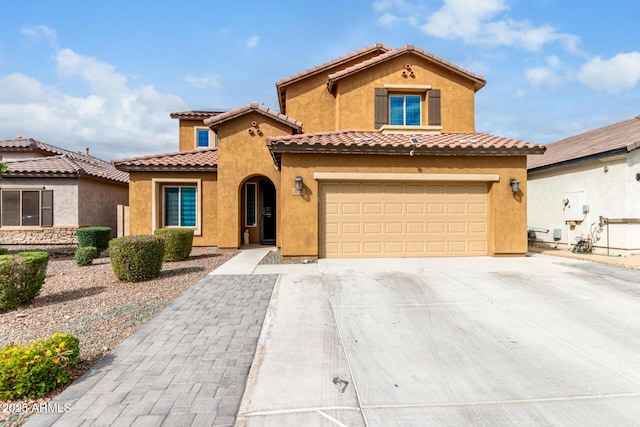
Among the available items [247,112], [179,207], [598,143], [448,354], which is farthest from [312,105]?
[448,354]

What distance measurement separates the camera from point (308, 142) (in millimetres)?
9750

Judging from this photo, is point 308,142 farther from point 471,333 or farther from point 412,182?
point 471,333

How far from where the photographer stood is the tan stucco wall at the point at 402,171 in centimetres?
983

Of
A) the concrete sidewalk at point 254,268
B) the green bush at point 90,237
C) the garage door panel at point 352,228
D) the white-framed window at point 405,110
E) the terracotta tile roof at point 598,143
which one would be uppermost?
the white-framed window at point 405,110

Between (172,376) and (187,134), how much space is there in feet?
59.2

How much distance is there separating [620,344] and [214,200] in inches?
502

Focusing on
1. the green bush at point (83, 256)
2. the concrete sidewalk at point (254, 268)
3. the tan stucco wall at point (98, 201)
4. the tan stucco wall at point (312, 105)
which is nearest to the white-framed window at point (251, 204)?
the tan stucco wall at point (312, 105)

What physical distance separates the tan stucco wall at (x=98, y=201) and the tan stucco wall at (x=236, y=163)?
335 inches

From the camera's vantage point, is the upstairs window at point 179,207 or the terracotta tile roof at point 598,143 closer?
the terracotta tile roof at point 598,143

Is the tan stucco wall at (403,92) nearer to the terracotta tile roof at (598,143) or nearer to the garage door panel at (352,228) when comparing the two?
the terracotta tile roof at (598,143)

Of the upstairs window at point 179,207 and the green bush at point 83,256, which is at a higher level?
the upstairs window at point 179,207

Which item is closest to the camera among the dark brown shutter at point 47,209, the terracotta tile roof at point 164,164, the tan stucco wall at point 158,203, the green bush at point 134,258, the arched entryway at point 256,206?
the green bush at point 134,258

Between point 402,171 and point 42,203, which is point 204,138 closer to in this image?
point 42,203

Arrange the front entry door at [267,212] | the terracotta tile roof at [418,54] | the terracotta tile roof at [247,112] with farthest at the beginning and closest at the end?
the front entry door at [267,212]
the terracotta tile roof at [418,54]
the terracotta tile roof at [247,112]
